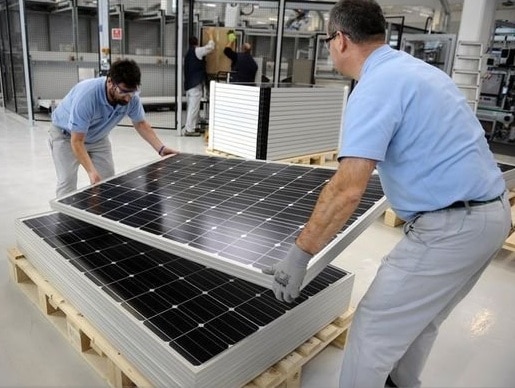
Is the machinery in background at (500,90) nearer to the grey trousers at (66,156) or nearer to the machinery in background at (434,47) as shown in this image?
the machinery in background at (434,47)

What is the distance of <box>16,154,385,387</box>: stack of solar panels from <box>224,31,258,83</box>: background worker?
637 cm

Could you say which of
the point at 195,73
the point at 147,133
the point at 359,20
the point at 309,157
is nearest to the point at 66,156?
the point at 147,133

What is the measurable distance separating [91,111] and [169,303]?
1911mm

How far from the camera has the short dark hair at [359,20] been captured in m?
1.81

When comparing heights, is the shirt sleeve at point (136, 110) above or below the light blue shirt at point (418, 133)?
below

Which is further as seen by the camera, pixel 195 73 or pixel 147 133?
pixel 195 73

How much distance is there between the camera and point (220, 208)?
2742mm

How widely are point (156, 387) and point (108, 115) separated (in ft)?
8.02

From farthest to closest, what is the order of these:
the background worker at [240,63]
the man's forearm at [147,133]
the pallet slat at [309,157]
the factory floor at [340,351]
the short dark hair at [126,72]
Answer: the background worker at [240,63] → the pallet slat at [309,157] → the man's forearm at [147,133] → the short dark hair at [126,72] → the factory floor at [340,351]

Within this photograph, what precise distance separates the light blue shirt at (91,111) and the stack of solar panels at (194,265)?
0.56 metres

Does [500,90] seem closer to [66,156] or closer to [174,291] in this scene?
[66,156]

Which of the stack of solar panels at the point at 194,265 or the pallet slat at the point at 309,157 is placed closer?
the stack of solar panels at the point at 194,265

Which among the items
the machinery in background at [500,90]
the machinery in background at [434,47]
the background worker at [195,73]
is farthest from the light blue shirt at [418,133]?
the machinery in background at [500,90]

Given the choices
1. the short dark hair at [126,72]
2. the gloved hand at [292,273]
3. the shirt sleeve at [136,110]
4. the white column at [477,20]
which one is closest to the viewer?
the gloved hand at [292,273]
